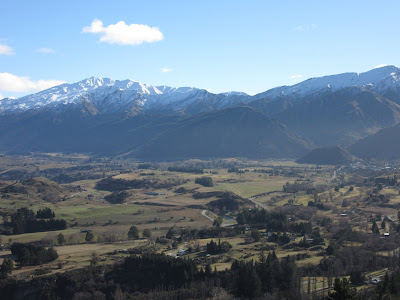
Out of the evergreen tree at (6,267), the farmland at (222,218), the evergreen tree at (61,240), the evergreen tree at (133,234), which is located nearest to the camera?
the evergreen tree at (6,267)

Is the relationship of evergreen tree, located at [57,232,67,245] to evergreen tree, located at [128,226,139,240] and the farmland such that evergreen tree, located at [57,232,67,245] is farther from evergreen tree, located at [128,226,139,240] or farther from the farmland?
evergreen tree, located at [128,226,139,240]

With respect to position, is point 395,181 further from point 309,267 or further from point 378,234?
point 309,267

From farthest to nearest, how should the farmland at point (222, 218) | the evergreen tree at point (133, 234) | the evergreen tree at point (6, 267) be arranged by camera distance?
the evergreen tree at point (133, 234) → the farmland at point (222, 218) → the evergreen tree at point (6, 267)

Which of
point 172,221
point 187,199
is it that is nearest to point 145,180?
point 187,199

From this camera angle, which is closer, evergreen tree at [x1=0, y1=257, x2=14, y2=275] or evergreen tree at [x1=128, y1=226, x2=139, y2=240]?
evergreen tree at [x1=0, y1=257, x2=14, y2=275]

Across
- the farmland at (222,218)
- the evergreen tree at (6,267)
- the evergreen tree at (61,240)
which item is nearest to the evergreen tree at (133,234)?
the farmland at (222,218)

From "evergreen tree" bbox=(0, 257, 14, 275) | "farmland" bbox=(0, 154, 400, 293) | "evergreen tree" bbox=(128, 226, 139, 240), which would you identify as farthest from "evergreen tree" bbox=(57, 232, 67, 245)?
"evergreen tree" bbox=(0, 257, 14, 275)

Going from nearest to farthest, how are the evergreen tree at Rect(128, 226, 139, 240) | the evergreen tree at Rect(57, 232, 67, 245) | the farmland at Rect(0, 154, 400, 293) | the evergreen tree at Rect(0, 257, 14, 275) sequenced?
1. the evergreen tree at Rect(0, 257, 14, 275)
2. the farmland at Rect(0, 154, 400, 293)
3. the evergreen tree at Rect(57, 232, 67, 245)
4. the evergreen tree at Rect(128, 226, 139, 240)

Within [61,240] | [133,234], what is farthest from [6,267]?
[133,234]

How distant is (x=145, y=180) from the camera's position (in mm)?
163500

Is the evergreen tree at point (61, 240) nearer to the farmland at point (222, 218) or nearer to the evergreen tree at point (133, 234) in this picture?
the farmland at point (222, 218)

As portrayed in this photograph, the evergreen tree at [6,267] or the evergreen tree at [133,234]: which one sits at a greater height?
the evergreen tree at [6,267]

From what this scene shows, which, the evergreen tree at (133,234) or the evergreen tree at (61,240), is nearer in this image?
the evergreen tree at (61,240)

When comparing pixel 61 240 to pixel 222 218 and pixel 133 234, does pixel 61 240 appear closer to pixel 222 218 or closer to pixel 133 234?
pixel 133 234
